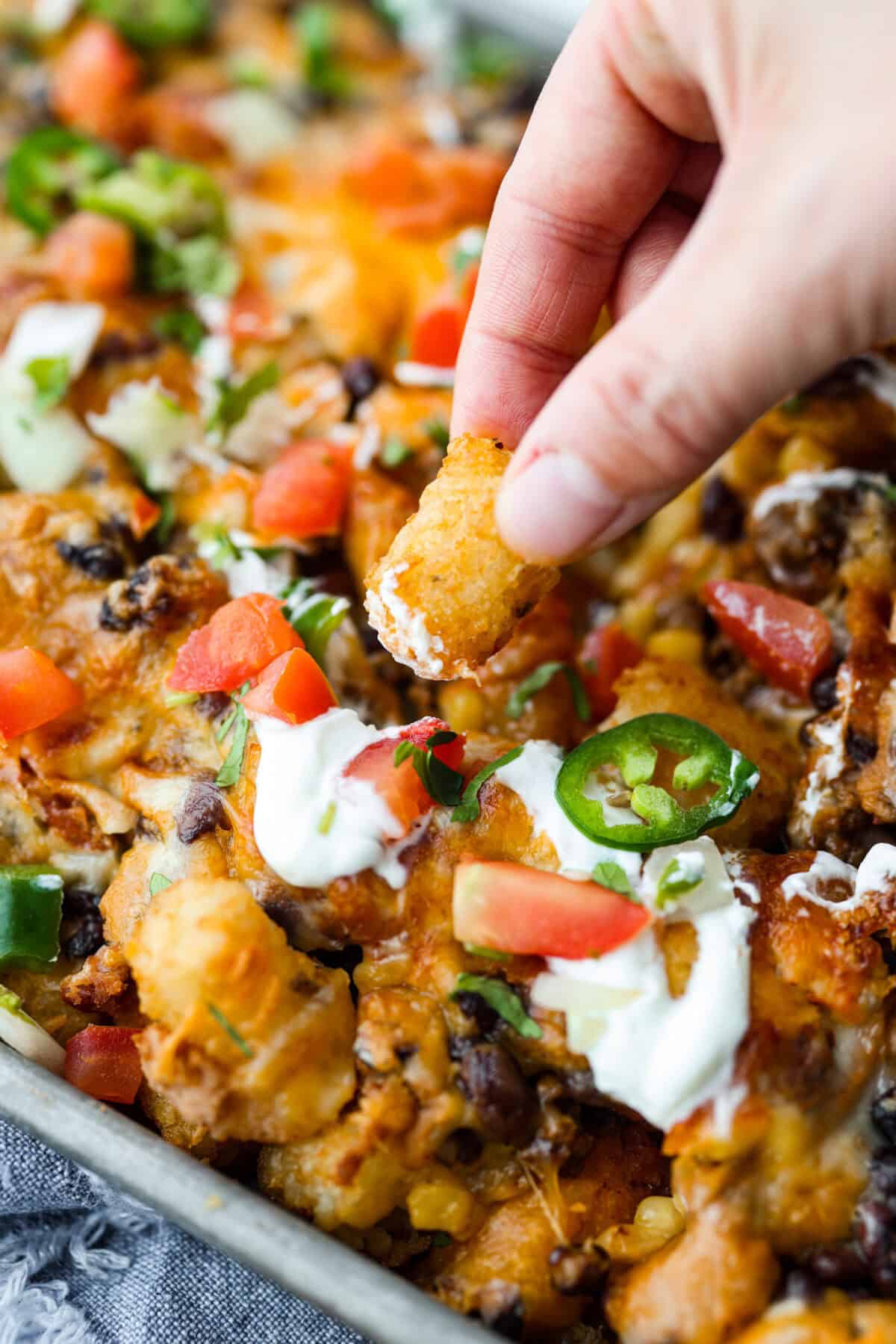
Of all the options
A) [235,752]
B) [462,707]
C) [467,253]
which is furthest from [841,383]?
[235,752]

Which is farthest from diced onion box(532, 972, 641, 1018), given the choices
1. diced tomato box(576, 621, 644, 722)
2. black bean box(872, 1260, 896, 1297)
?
diced tomato box(576, 621, 644, 722)

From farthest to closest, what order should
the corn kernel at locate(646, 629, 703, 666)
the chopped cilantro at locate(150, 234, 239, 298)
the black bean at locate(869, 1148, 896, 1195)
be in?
1. the chopped cilantro at locate(150, 234, 239, 298)
2. the corn kernel at locate(646, 629, 703, 666)
3. the black bean at locate(869, 1148, 896, 1195)

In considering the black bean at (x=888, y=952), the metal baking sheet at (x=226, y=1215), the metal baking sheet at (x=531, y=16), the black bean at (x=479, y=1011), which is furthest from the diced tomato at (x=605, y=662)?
the metal baking sheet at (x=531, y=16)

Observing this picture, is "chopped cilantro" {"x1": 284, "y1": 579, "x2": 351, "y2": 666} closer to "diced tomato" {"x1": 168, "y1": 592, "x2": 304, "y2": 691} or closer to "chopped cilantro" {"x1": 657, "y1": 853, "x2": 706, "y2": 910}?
"diced tomato" {"x1": 168, "y1": 592, "x2": 304, "y2": 691}

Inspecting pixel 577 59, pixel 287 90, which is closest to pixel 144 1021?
pixel 577 59

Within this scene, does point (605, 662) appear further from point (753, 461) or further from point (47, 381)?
point (47, 381)

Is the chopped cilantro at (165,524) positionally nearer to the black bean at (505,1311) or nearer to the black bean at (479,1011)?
the black bean at (479,1011)
